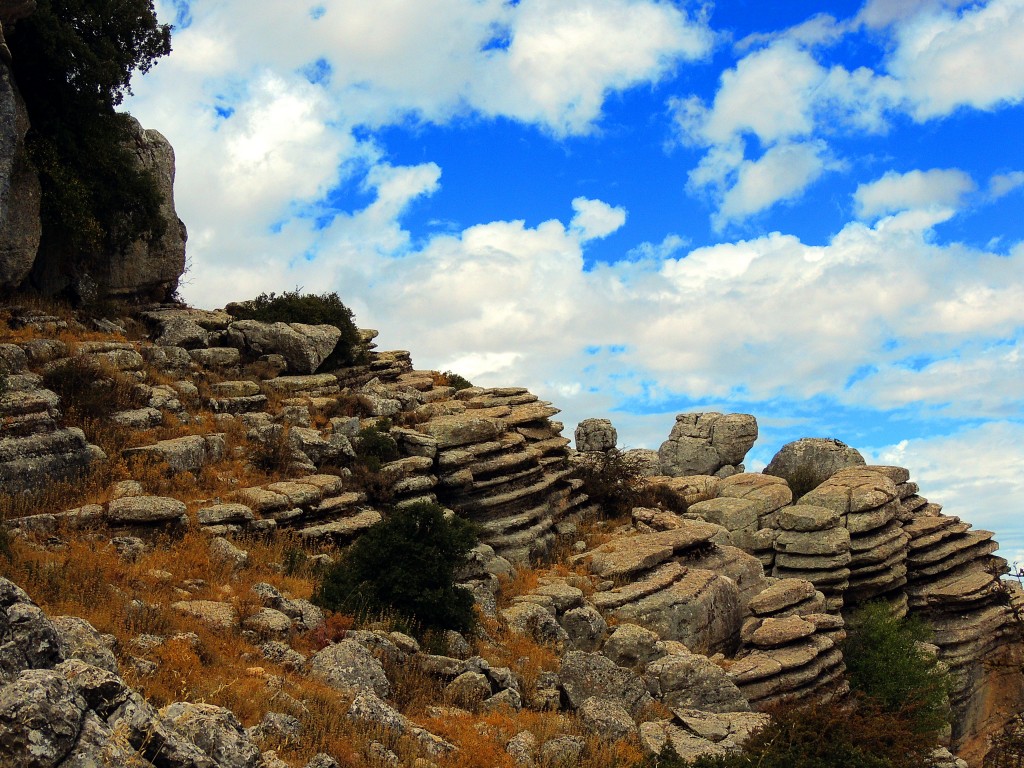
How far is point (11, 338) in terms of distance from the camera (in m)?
22.9

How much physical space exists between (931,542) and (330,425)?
2554 cm

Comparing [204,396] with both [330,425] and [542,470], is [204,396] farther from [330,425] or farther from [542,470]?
[542,470]

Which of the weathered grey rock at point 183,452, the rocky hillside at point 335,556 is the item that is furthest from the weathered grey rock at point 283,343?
the weathered grey rock at point 183,452

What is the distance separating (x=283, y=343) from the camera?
29.7m

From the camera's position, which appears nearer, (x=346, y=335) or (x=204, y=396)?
(x=204, y=396)

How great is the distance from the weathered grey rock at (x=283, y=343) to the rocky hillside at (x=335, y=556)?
8 centimetres

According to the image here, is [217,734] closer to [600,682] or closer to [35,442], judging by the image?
[600,682]

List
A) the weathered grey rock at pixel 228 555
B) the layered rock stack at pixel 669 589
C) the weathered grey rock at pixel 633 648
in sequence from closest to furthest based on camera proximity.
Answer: the weathered grey rock at pixel 228 555 → the weathered grey rock at pixel 633 648 → the layered rock stack at pixel 669 589

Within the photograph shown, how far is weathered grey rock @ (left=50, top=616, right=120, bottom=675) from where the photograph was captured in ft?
25.6

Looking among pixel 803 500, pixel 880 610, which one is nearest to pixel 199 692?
pixel 880 610

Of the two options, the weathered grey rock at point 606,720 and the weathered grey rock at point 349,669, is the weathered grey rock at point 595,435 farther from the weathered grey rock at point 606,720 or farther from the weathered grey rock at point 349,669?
the weathered grey rock at point 349,669

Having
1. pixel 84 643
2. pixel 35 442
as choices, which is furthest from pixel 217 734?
pixel 35 442

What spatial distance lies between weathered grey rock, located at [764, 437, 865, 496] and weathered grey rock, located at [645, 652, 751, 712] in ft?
90.7

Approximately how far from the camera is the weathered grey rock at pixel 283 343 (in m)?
29.6
